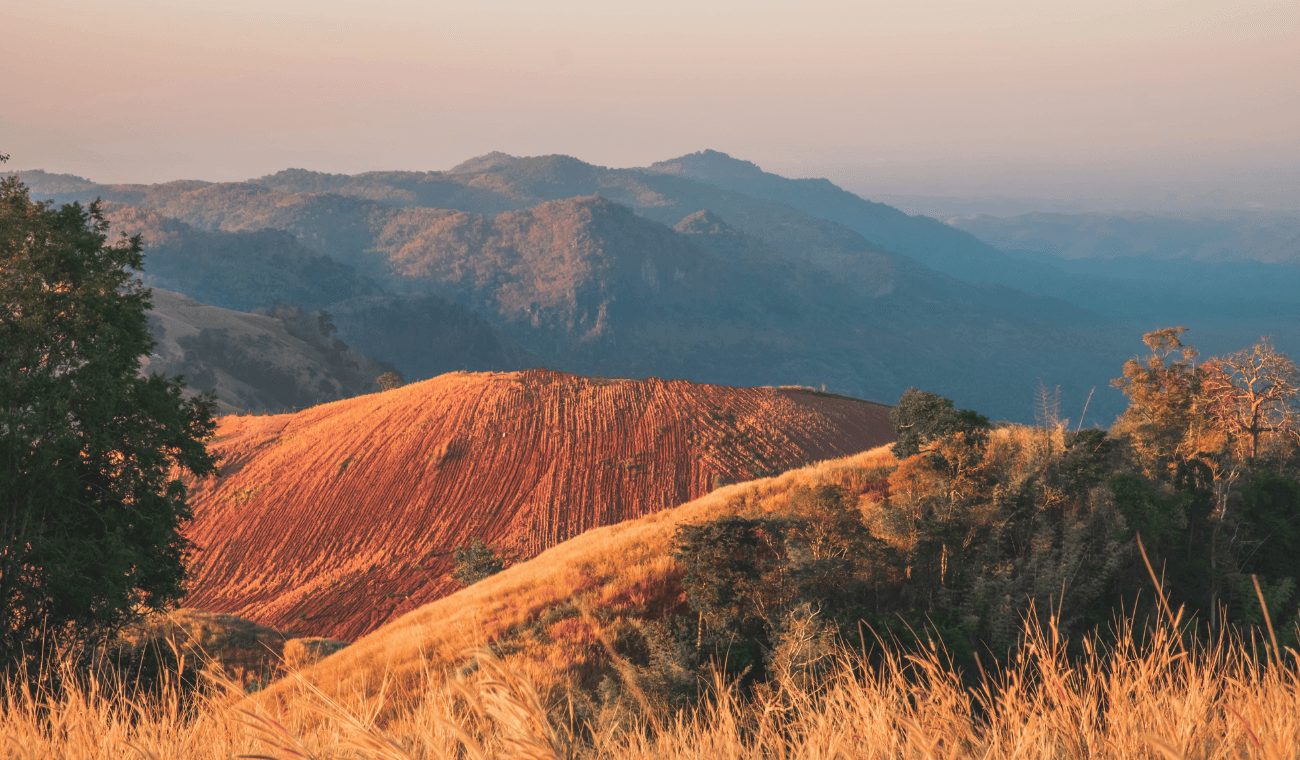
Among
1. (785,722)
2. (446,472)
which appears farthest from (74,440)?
(446,472)

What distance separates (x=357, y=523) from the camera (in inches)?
1502

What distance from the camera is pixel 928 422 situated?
1912 cm

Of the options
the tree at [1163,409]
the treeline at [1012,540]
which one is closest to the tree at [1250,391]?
the treeline at [1012,540]

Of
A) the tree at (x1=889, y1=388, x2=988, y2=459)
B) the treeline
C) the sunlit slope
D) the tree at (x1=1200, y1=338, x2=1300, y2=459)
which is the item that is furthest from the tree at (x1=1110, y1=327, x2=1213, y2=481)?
the sunlit slope

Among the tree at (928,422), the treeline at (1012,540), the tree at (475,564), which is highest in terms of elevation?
the tree at (928,422)

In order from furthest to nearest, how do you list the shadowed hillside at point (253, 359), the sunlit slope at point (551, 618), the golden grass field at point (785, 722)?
the shadowed hillside at point (253, 359)
the sunlit slope at point (551, 618)
the golden grass field at point (785, 722)

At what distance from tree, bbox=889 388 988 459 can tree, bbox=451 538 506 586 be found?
17.6 metres

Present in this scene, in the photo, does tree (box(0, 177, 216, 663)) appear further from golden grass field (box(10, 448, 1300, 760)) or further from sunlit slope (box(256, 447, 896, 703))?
golden grass field (box(10, 448, 1300, 760))

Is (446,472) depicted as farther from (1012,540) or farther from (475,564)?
(1012,540)

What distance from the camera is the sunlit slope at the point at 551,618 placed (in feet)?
34.7

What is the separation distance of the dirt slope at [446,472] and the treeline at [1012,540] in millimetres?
20542

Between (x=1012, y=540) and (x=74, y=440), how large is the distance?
18.2m

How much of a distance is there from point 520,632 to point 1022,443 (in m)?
13.7

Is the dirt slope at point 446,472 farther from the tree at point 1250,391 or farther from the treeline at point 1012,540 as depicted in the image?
the tree at point 1250,391
